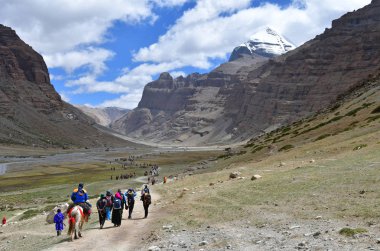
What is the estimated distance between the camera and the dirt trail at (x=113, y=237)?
2175 cm

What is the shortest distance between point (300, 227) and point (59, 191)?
6747 cm

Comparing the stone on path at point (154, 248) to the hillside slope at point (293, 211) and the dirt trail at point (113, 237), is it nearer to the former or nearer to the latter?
the hillside slope at point (293, 211)

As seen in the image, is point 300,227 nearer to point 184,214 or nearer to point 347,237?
point 347,237

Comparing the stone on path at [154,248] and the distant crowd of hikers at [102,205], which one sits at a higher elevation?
the distant crowd of hikers at [102,205]

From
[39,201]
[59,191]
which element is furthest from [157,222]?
[59,191]

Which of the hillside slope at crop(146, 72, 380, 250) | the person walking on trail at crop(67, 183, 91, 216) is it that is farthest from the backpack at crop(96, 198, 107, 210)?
the hillside slope at crop(146, 72, 380, 250)

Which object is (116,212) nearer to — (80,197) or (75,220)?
(80,197)

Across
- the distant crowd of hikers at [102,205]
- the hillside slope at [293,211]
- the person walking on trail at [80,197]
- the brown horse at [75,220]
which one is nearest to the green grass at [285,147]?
the hillside slope at [293,211]

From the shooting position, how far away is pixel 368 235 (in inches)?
683

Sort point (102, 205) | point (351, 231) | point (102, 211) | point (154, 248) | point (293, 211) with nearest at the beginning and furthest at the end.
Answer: point (351, 231) → point (154, 248) → point (293, 211) → point (102, 211) → point (102, 205)

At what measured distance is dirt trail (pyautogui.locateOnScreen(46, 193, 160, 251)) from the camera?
71.4 ft

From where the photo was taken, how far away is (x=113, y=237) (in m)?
23.9

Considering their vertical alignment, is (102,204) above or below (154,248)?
above

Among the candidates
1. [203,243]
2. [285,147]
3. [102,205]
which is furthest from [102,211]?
[285,147]
